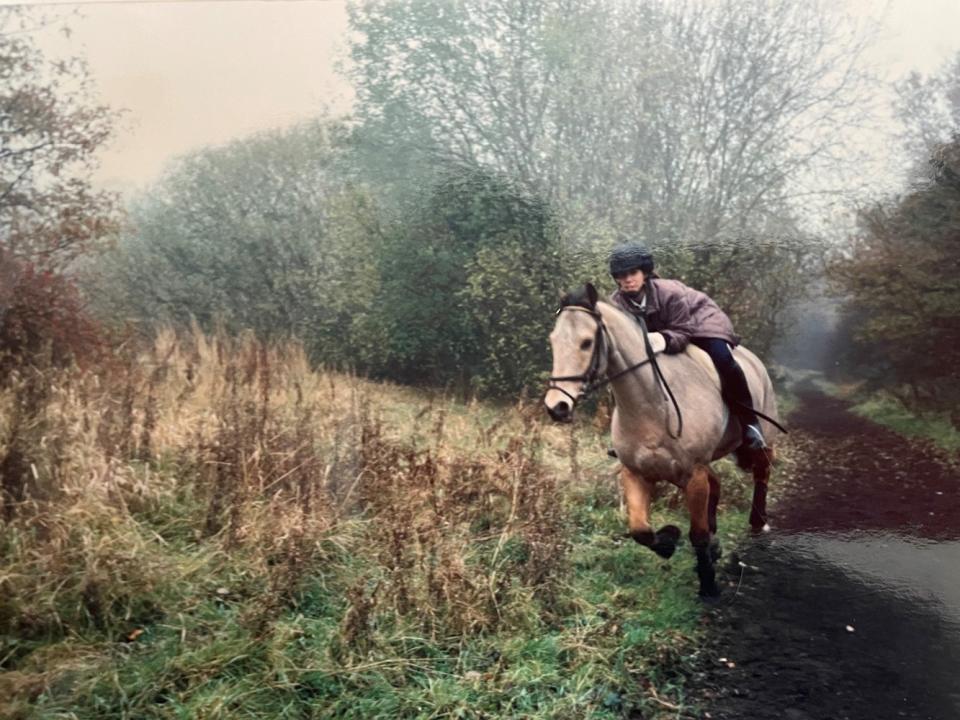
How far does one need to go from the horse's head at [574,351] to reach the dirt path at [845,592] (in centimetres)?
93

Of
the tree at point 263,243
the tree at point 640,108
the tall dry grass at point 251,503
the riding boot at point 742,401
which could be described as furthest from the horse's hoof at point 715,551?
the tree at point 263,243

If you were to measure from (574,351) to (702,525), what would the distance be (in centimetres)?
93

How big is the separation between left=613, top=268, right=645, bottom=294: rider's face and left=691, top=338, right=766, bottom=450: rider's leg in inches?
14.1

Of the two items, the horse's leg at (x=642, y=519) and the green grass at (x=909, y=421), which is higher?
the green grass at (x=909, y=421)

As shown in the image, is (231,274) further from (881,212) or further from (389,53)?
(881,212)

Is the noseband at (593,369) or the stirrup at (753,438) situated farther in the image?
the stirrup at (753,438)

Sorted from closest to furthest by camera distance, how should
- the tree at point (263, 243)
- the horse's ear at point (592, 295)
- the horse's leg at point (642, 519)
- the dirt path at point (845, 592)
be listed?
the dirt path at point (845, 592), the horse's ear at point (592, 295), the tree at point (263, 243), the horse's leg at point (642, 519)

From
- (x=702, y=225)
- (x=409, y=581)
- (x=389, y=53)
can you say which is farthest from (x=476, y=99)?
(x=409, y=581)

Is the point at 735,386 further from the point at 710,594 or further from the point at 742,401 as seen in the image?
the point at 710,594

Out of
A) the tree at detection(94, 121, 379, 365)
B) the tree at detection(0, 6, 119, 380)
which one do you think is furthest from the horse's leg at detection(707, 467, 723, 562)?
the tree at detection(0, 6, 119, 380)

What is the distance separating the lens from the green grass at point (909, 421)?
2.42m

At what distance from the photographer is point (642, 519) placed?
252 cm

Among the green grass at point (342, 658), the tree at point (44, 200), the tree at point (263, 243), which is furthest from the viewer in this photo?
the tree at point (263, 243)

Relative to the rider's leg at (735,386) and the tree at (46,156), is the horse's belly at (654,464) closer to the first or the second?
the rider's leg at (735,386)
